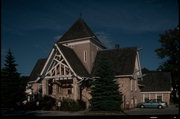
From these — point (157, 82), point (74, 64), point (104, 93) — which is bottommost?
point (104, 93)

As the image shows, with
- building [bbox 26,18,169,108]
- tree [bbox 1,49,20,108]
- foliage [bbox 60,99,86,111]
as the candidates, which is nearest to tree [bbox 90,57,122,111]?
foliage [bbox 60,99,86,111]

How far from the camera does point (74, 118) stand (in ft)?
16.4

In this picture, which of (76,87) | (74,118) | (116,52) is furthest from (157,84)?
(74,118)

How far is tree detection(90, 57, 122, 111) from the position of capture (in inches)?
723

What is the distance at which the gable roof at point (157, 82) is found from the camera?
3198 cm

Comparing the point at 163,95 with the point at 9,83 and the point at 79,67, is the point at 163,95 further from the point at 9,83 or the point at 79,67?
the point at 9,83

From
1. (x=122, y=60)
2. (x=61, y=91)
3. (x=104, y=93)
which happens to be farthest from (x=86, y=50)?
(x=104, y=93)

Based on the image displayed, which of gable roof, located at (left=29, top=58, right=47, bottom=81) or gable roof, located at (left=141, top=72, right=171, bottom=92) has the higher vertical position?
gable roof, located at (left=29, top=58, right=47, bottom=81)

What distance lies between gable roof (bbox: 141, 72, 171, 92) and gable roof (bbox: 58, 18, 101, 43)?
11749 mm

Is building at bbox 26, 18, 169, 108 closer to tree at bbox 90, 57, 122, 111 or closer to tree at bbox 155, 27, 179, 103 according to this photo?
tree at bbox 90, 57, 122, 111

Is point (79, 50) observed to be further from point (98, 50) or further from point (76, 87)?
point (76, 87)

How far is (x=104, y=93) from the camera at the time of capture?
18.8 metres

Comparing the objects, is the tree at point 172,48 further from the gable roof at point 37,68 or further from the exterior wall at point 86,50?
the gable roof at point 37,68

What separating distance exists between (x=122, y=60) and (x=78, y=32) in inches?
262
